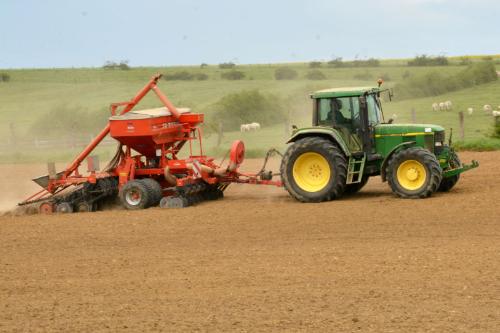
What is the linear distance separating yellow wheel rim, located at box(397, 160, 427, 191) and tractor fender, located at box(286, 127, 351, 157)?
0.92 m

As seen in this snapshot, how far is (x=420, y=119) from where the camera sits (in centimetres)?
3672

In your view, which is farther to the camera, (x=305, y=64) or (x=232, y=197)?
(x=305, y=64)

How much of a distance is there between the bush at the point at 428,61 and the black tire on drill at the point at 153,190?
42.0 meters

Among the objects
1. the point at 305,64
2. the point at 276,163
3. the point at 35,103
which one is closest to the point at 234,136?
the point at 276,163

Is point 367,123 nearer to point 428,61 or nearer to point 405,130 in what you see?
point 405,130

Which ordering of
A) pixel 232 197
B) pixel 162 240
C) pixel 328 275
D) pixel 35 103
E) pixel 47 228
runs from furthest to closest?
pixel 35 103 < pixel 232 197 < pixel 47 228 < pixel 162 240 < pixel 328 275

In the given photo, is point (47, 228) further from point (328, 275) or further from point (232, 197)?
point (328, 275)

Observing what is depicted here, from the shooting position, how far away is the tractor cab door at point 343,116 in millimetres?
15305

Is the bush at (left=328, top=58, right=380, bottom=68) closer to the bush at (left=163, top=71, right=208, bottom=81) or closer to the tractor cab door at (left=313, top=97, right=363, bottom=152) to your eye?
the bush at (left=163, top=71, right=208, bottom=81)

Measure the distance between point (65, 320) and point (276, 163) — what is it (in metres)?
15.1

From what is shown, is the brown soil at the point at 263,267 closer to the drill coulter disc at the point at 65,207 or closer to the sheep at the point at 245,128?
the drill coulter disc at the point at 65,207

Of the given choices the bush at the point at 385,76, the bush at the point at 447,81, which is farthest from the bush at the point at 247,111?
the bush at the point at 385,76

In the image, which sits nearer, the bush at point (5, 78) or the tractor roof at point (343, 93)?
the tractor roof at point (343, 93)

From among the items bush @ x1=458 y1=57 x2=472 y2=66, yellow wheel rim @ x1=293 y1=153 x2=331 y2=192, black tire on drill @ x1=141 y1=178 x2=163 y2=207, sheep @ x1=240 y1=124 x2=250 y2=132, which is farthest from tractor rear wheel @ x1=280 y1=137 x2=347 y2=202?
bush @ x1=458 y1=57 x2=472 y2=66
